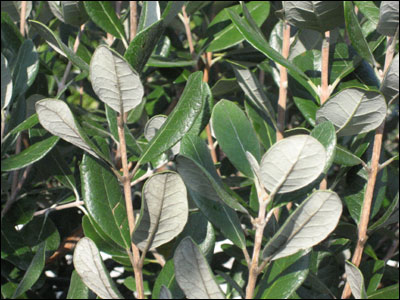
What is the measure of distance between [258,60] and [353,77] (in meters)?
0.26

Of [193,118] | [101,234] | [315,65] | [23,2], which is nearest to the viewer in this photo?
[193,118]

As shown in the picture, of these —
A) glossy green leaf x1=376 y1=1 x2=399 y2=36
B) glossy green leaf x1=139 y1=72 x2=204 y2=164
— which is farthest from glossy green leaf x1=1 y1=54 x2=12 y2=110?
glossy green leaf x1=376 y1=1 x2=399 y2=36

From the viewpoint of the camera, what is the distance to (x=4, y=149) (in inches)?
44.5

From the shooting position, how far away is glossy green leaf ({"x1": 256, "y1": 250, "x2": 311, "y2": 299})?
84 cm

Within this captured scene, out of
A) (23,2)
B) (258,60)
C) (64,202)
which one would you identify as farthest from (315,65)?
(23,2)

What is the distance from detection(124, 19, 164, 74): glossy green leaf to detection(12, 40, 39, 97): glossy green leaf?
40 cm

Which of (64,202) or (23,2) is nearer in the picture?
(64,202)

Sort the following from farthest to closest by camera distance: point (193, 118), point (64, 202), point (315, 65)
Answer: point (64, 202)
point (315, 65)
point (193, 118)

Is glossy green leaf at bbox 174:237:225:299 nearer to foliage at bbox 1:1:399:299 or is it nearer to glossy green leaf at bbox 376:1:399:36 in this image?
foliage at bbox 1:1:399:299

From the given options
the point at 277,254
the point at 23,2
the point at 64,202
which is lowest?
the point at 64,202

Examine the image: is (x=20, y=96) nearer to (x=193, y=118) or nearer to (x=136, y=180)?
(x=136, y=180)

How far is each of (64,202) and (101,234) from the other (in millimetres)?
269

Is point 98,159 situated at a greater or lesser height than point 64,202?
greater

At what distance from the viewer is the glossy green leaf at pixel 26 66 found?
115 centimetres
